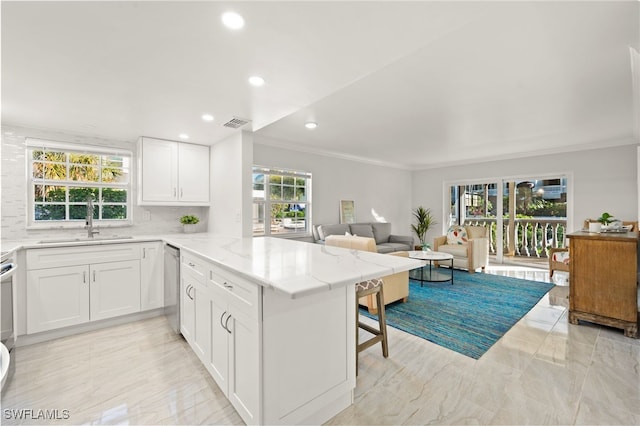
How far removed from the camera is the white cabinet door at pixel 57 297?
2.61m

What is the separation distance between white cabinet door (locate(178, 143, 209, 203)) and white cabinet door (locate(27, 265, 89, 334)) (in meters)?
1.40

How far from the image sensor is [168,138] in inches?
142

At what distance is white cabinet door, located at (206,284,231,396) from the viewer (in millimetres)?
1711

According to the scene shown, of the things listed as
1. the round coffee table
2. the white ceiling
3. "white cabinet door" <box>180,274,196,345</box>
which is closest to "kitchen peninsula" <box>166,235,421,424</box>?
"white cabinet door" <box>180,274,196,345</box>

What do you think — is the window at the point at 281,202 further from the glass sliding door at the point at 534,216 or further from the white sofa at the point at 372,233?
the glass sliding door at the point at 534,216

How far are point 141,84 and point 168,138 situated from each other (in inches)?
60.5

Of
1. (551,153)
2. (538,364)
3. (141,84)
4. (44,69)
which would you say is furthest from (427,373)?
(551,153)

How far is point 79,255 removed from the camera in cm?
282

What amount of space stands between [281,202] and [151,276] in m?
2.43

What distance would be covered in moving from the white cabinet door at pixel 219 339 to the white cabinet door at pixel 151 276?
1698mm

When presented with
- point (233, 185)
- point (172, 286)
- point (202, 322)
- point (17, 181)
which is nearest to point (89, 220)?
point (17, 181)

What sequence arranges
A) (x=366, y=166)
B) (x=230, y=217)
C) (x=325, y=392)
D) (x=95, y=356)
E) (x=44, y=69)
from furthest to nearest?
(x=366, y=166), (x=230, y=217), (x=95, y=356), (x=44, y=69), (x=325, y=392)

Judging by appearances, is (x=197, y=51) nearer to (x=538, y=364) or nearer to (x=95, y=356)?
(x=95, y=356)

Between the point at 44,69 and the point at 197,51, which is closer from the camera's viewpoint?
the point at 197,51
